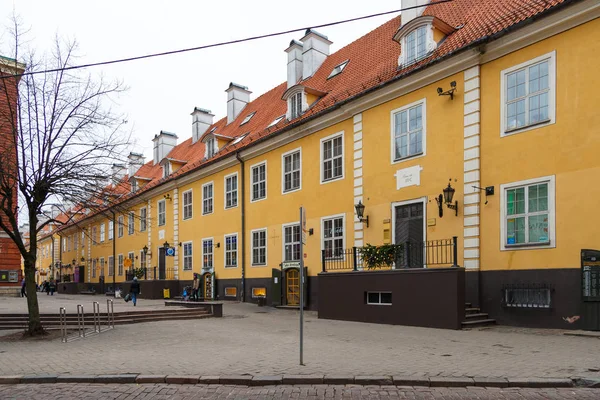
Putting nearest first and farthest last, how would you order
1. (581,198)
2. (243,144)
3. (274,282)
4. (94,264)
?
(581,198)
(274,282)
(243,144)
(94,264)

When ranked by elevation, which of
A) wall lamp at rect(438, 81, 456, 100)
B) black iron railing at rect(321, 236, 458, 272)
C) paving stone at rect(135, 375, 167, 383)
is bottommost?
paving stone at rect(135, 375, 167, 383)

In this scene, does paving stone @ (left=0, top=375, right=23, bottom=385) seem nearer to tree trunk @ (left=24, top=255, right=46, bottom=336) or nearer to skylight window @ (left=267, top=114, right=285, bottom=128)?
tree trunk @ (left=24, top=255, right=46, bottom=336)

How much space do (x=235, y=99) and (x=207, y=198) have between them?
26.7 ft

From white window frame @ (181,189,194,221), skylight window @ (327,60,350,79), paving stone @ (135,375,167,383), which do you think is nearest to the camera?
paving stone @ (135,375,167,383)

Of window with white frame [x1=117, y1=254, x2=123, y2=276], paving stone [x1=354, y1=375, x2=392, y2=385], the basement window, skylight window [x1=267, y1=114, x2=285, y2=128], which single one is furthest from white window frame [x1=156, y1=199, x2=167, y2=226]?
paving stone [x1=354, y1=375, x2=392, y2=385]

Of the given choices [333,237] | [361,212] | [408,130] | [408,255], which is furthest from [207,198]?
[408,255]

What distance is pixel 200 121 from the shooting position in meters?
40.2

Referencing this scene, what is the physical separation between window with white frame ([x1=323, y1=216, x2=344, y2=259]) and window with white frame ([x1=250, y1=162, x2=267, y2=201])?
5.04 m

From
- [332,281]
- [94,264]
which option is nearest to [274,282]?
[332,281]

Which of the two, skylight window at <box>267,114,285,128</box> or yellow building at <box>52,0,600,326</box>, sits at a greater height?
skylight window at <box>267,114,285,128</box>

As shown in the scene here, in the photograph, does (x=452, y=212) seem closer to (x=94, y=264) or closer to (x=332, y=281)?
(x=332, y=281)

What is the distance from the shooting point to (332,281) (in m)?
18.5

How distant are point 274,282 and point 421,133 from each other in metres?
10.1

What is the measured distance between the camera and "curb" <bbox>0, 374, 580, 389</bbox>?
307 inches
